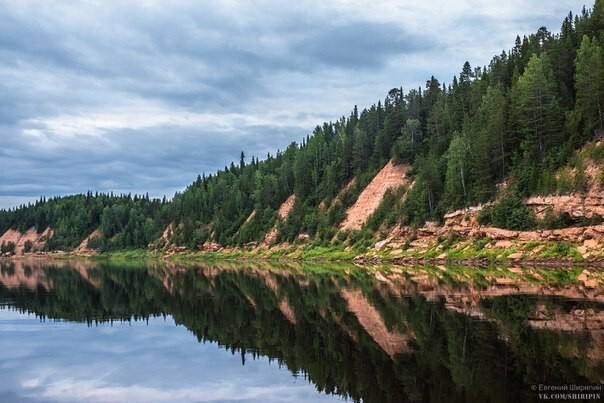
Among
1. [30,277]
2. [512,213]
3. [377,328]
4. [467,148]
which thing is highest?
[467,148]

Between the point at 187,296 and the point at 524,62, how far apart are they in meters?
95.3

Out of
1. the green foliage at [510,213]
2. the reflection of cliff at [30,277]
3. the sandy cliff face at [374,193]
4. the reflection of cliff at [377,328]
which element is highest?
the sandy cliff face at [374,193]

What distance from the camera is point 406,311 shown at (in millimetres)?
30781

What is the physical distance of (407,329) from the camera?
25.1 metres

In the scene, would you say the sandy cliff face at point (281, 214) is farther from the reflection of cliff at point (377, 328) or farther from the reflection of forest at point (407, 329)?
the reflection of cliff at point (377, 328)

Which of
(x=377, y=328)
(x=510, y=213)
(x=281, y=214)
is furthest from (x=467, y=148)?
(x=377, y=328)

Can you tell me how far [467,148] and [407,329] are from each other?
8177 cm

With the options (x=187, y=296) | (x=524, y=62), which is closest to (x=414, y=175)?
(x=524, y=62)

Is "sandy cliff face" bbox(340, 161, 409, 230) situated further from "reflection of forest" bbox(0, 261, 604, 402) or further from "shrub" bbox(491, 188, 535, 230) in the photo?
"reflection of forest" bbox(0, 261, 604, 402)

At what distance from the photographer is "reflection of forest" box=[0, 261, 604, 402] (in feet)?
53.8

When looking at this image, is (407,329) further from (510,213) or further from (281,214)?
(281,214)

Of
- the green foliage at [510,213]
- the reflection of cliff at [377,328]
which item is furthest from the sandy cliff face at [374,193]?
the reflection of cliff at [377,328]

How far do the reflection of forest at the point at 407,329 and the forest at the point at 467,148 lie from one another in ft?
129

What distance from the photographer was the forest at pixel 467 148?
78.5m
